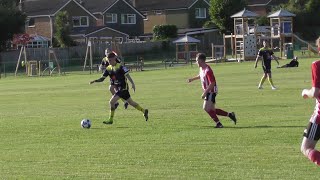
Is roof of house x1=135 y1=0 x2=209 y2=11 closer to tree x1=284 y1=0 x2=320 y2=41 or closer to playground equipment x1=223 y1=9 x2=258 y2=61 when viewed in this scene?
tree x1=284 y1=0 x2=320 y2=41

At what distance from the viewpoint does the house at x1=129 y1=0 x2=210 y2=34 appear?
110875mm

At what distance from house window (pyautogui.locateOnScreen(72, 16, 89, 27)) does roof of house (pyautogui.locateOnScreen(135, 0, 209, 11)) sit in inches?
543

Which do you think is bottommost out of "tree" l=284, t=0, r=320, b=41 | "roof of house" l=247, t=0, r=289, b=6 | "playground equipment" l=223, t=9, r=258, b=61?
"playground equipment" l=223, t=9, r=258, b=61

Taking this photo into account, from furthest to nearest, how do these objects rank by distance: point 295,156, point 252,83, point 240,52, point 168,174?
point 240,52 < point 252,83 < point 295,156 < point 168,174

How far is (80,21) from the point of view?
103 metres

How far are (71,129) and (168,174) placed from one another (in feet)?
25.5

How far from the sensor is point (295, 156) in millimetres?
13234

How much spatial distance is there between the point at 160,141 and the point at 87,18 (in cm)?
8892

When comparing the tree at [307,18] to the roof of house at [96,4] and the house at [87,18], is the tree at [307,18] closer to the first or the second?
the house at [87,18]

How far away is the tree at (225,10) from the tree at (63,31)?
64.6ft

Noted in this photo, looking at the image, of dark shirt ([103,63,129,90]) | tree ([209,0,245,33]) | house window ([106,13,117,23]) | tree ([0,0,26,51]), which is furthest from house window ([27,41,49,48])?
dark shirt ([103,63,129,90])

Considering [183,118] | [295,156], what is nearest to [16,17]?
[183,118]

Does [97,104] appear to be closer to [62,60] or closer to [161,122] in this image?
[161,122]

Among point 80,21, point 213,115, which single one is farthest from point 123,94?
point 80,21
